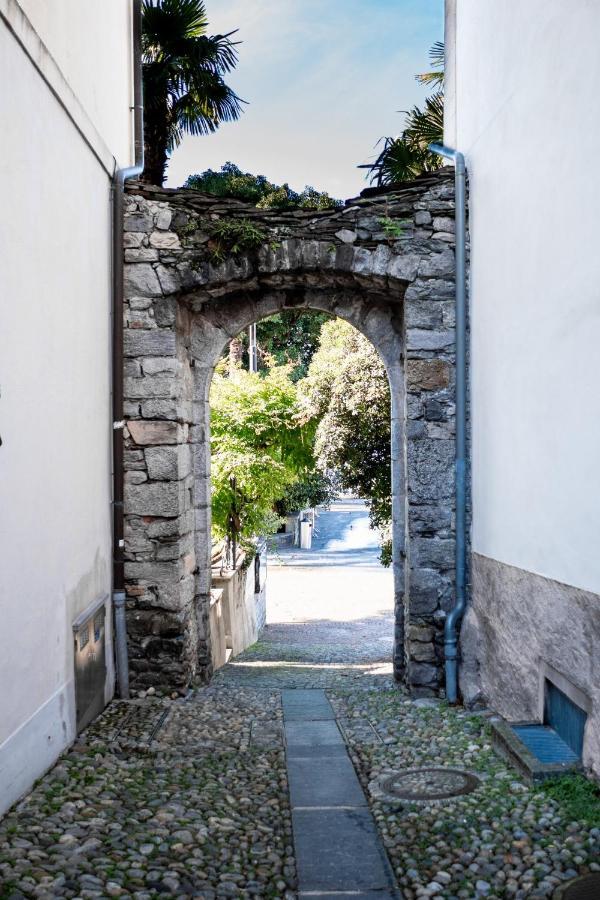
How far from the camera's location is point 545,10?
3.69 m

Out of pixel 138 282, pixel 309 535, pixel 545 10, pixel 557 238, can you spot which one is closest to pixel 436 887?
pixel 557 238

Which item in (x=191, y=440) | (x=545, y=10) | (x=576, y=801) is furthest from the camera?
(x=191, y=440)

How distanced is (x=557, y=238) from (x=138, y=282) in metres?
2.87

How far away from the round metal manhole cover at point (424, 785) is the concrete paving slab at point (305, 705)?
1.20 m

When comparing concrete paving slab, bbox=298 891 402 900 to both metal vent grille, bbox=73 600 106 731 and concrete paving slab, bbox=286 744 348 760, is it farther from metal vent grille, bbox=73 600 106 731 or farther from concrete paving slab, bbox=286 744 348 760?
metal vent grille, bbox=73 600 106 731

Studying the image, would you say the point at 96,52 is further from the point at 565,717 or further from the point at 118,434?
the point at 565,717

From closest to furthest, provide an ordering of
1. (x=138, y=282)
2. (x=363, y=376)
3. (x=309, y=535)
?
1. (x=138, y=282)
2. (x=363, y=376)
3. (x=309, y=535)

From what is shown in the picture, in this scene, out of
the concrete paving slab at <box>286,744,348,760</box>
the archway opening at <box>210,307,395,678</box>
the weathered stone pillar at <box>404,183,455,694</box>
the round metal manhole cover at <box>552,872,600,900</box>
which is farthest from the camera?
the archway opening at <box>210,307,395,678</box>

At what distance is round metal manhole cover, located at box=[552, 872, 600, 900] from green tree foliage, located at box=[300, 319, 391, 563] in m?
5.83

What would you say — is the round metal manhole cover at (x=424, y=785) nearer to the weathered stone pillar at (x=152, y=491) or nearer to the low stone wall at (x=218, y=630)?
the weathered stone pillar at (x=152, y=491)

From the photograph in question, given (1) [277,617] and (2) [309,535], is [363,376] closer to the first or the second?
(1) [277,617]

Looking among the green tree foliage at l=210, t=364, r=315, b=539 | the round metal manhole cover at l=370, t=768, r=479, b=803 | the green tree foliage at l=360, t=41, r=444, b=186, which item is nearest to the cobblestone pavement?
the round metal manhole cover at l=370, t=768, r=479, b=803

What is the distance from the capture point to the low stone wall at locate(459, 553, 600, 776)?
3285 millimetres

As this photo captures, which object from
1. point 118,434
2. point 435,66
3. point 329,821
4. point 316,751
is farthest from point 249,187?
point 329,821
